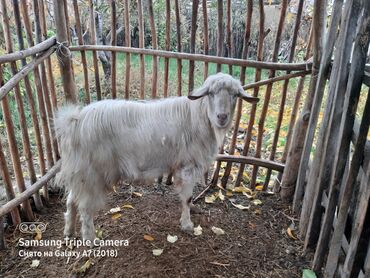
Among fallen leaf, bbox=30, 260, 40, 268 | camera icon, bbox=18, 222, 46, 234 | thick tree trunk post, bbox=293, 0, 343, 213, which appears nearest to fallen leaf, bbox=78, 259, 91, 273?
fallen leaf, bbox=30, 260, 40, 268

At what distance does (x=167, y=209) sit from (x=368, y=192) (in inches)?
86.8

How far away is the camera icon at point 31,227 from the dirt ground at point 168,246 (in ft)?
0.14

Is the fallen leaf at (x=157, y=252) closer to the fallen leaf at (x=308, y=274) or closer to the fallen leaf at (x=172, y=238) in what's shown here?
the fallen leaf at (x=172, y=238)

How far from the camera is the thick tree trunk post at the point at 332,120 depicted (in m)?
2.28

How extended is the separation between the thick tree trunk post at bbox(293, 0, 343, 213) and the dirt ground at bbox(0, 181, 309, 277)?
34cm

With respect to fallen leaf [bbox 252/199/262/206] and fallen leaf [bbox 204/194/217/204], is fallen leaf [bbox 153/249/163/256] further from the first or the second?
fallen leaf [bbox 252/199/262/206]

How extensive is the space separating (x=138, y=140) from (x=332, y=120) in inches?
63.2

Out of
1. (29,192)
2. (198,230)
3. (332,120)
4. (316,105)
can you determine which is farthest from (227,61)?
(29,192)

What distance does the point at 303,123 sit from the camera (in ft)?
11.0

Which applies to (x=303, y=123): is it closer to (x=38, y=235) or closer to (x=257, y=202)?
(x=257, y=202)

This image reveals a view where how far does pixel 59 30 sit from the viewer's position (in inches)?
130

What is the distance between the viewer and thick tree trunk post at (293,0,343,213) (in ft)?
9.00

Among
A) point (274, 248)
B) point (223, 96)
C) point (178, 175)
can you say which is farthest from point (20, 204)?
point (274, 248)

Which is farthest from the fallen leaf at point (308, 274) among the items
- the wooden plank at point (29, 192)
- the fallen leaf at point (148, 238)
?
the wooden plank at point (29, 192)
